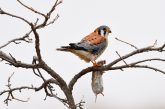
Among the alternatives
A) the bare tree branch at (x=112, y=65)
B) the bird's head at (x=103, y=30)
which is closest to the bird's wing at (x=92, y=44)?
the bird's head at (x=103, y=30)

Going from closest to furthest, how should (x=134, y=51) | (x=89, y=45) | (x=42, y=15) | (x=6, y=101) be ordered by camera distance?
(x=42, y=15)
(x=134, y=51)
(x=6, y=101)
(x=89, y=45)

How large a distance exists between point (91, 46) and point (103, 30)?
3.95 ft

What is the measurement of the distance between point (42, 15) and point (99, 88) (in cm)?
207

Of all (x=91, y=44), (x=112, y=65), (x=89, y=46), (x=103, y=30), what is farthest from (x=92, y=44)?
(x=112, y=65)

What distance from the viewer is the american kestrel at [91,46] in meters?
8.13

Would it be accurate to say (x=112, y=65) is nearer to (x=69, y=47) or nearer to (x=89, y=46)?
(x=69, y=47)

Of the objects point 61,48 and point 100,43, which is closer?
point 61,48

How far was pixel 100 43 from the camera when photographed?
9.21m

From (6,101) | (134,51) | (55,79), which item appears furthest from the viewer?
(6,101)

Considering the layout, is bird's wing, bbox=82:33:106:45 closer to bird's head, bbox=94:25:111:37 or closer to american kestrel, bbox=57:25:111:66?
american kestrel, bbox=57:25:111:66

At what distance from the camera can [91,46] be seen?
8758 mm

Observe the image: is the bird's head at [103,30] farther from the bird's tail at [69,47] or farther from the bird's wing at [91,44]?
the bird's tail at [69,47]

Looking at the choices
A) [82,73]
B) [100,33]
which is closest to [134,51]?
[82,73]

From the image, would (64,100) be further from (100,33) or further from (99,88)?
(100,33)
